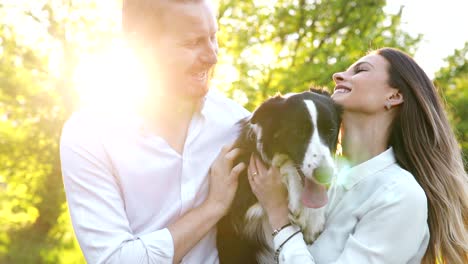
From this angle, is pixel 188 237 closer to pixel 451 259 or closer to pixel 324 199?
pixel 324 199

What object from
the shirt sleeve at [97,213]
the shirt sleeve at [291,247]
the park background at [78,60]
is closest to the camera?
the shirt sleeve at [97,213]

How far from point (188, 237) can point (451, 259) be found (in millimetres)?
1526

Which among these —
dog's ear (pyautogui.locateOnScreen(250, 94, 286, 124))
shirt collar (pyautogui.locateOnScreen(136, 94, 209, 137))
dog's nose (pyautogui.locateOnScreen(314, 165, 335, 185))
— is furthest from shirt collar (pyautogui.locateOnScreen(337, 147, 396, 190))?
shirt collar (pyautogui.locateOnScreen(136, 94, 209, 137))

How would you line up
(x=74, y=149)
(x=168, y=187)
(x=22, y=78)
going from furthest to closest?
(x=22, y=78)
(x=168, y=187)
(x=74, y=149)

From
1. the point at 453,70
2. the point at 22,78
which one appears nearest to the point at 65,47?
the point at 22,78

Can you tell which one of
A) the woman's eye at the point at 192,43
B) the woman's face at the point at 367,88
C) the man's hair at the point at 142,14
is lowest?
the woman's face at the point at 367,88

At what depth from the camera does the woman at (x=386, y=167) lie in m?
2.99

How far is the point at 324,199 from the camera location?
3.05 metres

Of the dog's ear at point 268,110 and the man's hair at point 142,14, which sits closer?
the man's hair at point 142,14

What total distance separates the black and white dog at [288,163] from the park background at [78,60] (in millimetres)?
9927

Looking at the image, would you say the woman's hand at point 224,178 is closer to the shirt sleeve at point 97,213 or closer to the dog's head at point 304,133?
the dog's head at point 304,133

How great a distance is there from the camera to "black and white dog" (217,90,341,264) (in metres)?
3.02

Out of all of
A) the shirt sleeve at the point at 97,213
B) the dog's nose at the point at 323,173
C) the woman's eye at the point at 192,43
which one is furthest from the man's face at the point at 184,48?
the dog's nose at the point at 323,173

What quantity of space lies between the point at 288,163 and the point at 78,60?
41.3 feet
